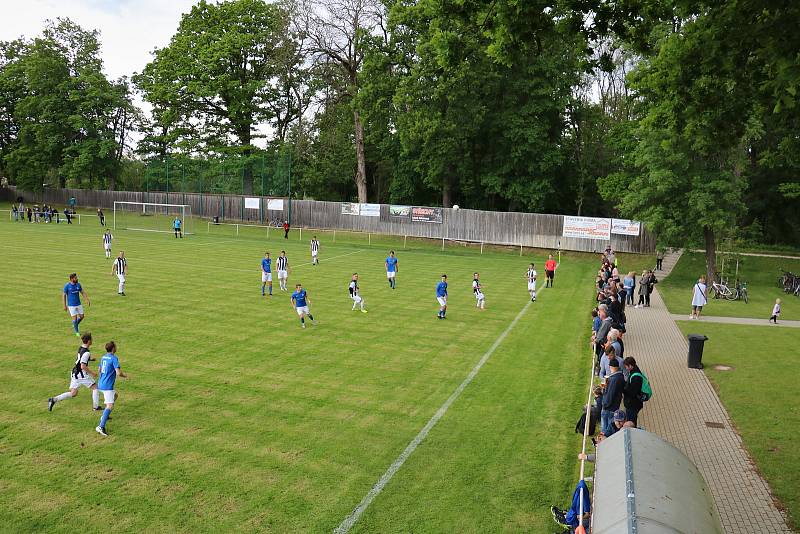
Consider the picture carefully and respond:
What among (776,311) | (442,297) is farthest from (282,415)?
(776,311)

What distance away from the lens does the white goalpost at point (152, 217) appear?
54.5m

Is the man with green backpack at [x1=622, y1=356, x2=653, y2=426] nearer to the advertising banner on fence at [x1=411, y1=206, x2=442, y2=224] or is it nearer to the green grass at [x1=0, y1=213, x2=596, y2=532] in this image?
the green grass at [x1=0, y1=213, x2=596, y2=532]

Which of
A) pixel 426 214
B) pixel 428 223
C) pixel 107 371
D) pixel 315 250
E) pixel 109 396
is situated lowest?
pixel 109 396

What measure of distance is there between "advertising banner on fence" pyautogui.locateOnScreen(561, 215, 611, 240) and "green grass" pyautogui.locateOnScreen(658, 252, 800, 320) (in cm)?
562

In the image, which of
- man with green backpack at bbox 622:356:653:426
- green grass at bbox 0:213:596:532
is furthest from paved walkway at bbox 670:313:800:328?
man with green backpack at bbox 622:356:653:426

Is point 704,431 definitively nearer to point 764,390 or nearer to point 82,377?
point 764,390

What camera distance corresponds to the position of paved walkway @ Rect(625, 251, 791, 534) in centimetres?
910

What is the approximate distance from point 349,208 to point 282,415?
44.0 m

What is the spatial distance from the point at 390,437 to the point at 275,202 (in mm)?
48973

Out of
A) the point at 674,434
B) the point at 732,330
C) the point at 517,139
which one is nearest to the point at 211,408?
the point at 674,434

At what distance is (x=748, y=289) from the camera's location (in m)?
34.3

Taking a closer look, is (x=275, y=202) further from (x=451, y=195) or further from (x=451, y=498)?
(x=451, y=498)

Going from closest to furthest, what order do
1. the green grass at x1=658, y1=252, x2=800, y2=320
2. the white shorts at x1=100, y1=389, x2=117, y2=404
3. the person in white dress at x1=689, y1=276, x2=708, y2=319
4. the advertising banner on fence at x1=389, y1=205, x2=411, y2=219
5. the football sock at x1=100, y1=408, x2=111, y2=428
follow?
the football sock at x1=100, y1=408, x2=111, y2=428
the white shorts at x1=100, y1=389, x2=117, y2=404
the person in white dress at x1=689, y1=276, x2=708, y2=319
the green grass at x1=658, y1=252, x2=800, y2=320
the advertising banner on fence at x1=389, y1=205, x2=411, y2=219

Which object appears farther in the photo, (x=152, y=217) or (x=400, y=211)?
(x=152, y=217)
